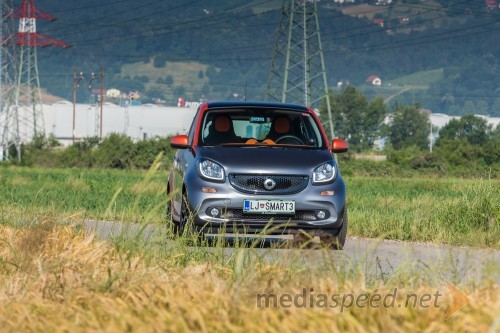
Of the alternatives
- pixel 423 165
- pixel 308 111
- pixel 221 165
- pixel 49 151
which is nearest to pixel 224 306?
pixel 221 165

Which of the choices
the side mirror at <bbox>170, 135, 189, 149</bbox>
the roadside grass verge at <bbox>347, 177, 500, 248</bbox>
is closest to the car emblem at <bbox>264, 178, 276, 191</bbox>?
the side mirror at <bbox>170, 135, 189, 149</bbox>

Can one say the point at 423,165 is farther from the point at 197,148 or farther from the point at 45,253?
the point at 45,253

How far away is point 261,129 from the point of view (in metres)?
14.2

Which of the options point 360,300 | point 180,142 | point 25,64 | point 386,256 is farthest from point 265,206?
point 25,64

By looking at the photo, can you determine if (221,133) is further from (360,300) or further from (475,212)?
(360,300)

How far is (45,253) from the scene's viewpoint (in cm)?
909

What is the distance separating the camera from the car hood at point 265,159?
1272 centimetres

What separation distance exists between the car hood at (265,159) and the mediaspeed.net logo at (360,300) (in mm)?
6548

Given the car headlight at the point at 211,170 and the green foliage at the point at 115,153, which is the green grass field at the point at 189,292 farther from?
the green foliage at the point at 115,153

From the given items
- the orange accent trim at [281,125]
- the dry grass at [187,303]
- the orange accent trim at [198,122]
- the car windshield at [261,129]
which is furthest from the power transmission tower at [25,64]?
the dry grass at [187,303]

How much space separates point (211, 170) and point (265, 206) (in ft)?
2.46

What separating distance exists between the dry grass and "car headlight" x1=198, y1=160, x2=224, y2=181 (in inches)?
186

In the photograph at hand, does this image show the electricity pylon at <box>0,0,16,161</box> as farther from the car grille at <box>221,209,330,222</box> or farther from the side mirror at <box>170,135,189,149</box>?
the car grille at <box>221,209,330,222</box>

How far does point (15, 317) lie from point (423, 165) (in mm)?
56961
